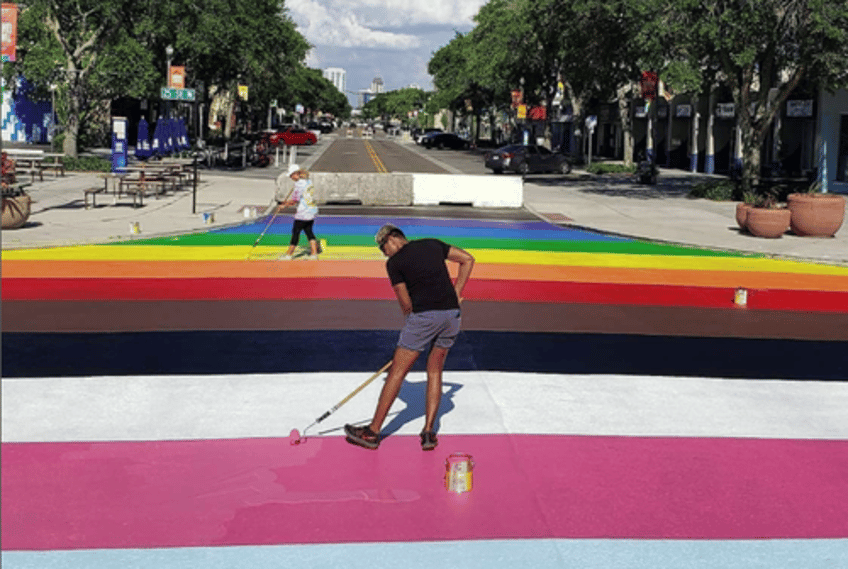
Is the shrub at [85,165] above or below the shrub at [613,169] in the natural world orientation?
below

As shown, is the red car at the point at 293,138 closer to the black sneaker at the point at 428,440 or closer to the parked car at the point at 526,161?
the parked car at the point at 526,161

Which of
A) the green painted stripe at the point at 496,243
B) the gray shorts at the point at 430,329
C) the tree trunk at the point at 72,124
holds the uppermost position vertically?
the tree trunk at the point at 72,124

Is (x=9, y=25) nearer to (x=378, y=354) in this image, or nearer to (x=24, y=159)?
(x=378, y=354)

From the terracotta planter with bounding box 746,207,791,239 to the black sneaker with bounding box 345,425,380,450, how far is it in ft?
59.1

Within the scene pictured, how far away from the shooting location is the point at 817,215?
2445 cm

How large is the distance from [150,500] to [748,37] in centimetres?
2961

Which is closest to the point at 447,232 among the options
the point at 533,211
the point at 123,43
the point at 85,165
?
the point at 533,211

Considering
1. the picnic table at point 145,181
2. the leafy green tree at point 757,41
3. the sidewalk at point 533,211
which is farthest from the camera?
the leafy green tree at point 757,41

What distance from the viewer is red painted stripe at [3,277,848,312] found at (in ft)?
51.2

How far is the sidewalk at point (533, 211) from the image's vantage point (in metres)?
22.6

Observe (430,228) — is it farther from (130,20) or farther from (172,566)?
(130,20)

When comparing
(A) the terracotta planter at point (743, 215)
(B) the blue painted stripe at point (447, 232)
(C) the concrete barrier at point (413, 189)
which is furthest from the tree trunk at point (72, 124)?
(A) the terracotta planter at point (743, 215)

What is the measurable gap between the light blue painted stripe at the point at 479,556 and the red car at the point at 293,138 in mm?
71855

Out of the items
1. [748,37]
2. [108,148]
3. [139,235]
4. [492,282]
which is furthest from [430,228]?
[108,148]
